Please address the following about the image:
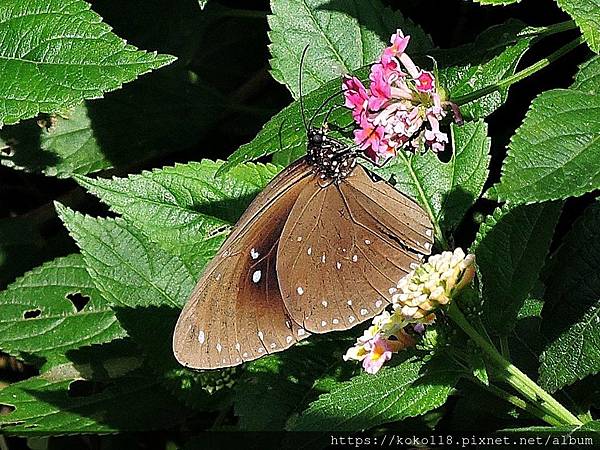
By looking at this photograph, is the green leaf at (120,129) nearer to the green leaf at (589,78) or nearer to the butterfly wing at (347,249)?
the butterfly wing at (347,249)

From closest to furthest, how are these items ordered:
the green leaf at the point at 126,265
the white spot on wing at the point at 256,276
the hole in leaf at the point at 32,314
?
the white spot on wing at the point at 256,276 < the green leaf at the point at 126,265 < the hole in leaf at the point at 32,314

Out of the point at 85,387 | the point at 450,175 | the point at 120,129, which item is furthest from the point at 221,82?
the point at 450,175

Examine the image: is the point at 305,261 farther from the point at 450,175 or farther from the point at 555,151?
the point at 555,151

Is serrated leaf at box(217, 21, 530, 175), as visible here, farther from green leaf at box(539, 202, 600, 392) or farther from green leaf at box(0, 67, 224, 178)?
green leaf at box(0, 67, 224, 178)

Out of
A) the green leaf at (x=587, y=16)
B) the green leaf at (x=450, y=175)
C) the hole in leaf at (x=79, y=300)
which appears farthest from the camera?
the hole in leaf at (x=79, y=300)

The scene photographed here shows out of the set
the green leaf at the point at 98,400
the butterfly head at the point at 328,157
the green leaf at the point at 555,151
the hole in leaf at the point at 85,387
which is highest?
the green leaf at the point at 555,151

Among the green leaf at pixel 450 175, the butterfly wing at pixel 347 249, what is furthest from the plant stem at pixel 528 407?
the green leaf at pixel 450 175
